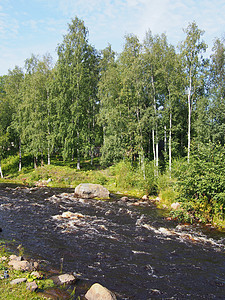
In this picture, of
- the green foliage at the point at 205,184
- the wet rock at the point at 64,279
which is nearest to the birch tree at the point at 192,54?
the green foliage at the point at 205,184

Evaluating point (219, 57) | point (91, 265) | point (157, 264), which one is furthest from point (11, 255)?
point (219, 57)

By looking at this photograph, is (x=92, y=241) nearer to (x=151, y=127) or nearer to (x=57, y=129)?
(x=151, y=127)

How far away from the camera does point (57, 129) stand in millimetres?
35031

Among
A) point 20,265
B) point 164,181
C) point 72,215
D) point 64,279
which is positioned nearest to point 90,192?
point 72,215

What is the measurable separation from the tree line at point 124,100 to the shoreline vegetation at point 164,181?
2.06 metres

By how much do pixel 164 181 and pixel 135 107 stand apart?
429 inches

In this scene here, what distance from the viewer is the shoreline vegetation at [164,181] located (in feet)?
47.5

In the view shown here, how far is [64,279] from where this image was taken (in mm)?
7434

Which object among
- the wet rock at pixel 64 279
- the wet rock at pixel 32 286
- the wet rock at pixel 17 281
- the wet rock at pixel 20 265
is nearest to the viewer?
the wet rock at pixel 32 286

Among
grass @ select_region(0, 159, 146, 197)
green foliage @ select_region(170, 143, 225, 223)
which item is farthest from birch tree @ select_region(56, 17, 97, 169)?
green foliage @ select_region(170, 143, 225, 223)

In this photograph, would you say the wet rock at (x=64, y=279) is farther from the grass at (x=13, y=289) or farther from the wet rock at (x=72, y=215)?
A: the wet rock at (x=72, y=215)

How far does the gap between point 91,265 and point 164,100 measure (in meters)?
23.6

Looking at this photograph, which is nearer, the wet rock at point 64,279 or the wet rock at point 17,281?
the wet rock at point 17,281

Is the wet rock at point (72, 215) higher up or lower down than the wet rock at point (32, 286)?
lower down
